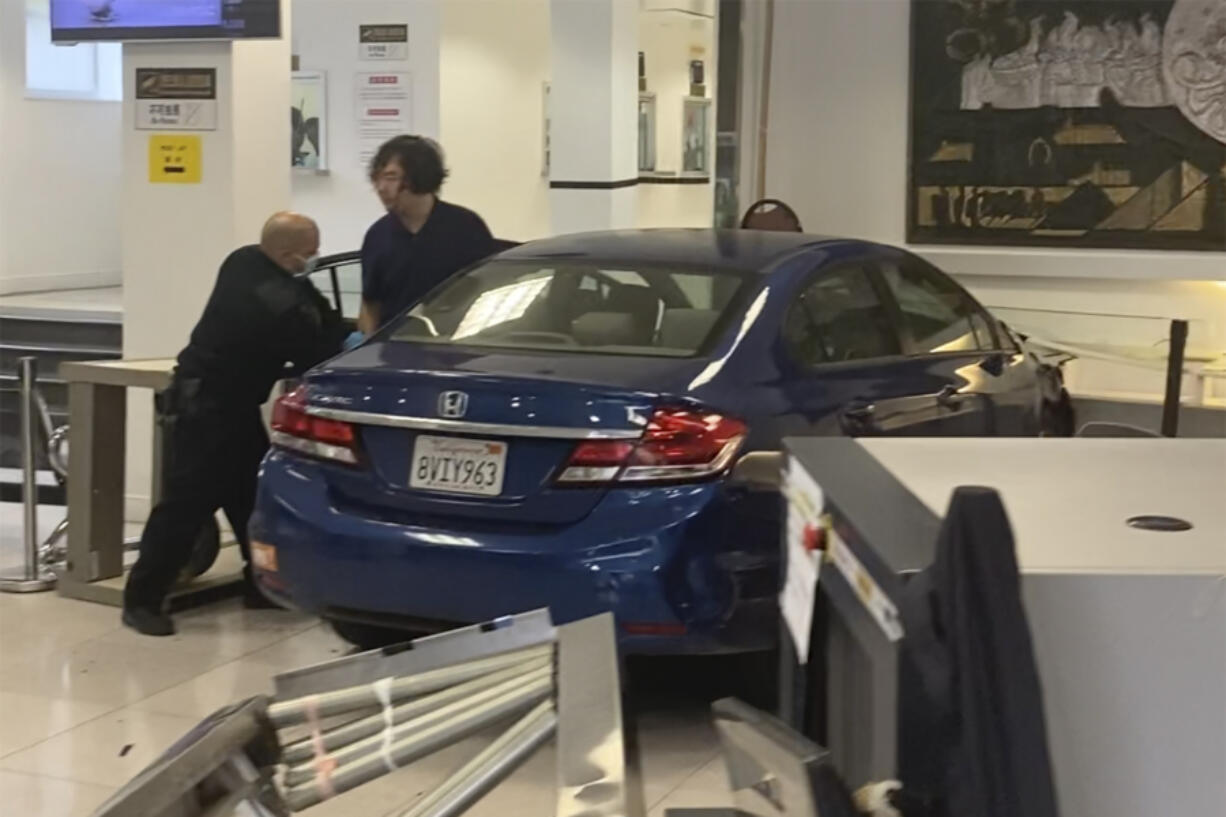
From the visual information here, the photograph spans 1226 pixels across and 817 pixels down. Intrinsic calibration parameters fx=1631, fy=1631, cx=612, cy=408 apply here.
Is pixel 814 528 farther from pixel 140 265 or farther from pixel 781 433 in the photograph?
pixel 140 265

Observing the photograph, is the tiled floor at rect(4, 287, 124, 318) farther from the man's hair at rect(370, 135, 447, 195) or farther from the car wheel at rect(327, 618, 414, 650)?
the car wheel at rect(327, 618, 414, 650)

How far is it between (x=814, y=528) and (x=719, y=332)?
2866 millimetres

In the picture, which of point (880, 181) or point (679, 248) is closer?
point (679, 248)

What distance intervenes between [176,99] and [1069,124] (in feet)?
14.2

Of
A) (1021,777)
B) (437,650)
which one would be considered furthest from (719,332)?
(1021,777)

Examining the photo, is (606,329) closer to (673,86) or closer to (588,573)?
(588,573)

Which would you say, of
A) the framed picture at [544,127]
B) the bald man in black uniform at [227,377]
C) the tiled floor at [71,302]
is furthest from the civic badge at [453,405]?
the framed picture at [544,127]

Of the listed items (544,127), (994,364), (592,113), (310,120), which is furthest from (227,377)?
(544,127)

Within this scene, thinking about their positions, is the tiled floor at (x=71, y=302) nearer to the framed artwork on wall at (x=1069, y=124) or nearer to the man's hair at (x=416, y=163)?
the man's hair at (x=416, y=163)

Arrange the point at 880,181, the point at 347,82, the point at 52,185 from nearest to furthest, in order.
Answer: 1. the point at 880,181
2. the point at 347,82
3. the point at 52,185

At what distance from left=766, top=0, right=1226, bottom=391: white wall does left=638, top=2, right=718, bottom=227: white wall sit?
2.32m

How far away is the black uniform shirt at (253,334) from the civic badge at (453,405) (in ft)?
4.39

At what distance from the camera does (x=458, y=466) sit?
164 inches

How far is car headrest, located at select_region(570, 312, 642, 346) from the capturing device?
4.48m
